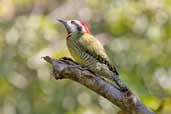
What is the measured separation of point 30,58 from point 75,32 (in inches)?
90.0

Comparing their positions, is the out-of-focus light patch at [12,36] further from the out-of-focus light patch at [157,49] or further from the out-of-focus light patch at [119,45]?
the out-of-focus light patch at [157,49]

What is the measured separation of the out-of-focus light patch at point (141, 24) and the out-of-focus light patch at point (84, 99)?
80cm

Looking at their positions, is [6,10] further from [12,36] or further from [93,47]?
[93,47]

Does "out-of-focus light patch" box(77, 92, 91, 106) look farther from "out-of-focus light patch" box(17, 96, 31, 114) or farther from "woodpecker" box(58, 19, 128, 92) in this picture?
"woodpecker" box(58, 19, 128, 92)

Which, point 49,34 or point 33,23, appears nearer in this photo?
point 33,23

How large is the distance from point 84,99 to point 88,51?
2.62 meters

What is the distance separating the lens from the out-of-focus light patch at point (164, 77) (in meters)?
5.95

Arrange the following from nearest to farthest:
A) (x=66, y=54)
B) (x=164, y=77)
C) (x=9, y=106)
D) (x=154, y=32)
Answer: (x=66, y=54)
(x=154, y=32)
(x=164, y=77)
(x=9, y=106)

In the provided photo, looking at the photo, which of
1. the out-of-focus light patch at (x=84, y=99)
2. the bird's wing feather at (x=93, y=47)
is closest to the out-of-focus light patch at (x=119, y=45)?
the out-of-focus light patch at (x=84, y=99)

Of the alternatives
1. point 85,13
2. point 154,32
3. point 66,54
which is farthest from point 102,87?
point 85,13

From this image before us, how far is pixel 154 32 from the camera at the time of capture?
600 cm

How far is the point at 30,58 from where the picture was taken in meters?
6.43

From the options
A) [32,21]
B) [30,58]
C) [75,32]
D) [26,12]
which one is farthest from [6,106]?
[75,32]

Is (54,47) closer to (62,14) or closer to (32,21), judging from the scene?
(32,21)
